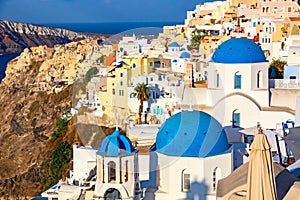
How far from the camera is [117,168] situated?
12672mm

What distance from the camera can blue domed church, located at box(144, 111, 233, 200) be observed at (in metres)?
12.9

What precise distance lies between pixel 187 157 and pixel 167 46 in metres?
23.9

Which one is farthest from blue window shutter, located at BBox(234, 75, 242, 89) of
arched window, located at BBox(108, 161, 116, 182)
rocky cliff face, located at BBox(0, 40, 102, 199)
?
rocky cliff face, located at BBox(0, 40, 102, 199)

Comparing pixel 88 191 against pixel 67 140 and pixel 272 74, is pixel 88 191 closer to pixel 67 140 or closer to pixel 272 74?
pixel 272 74

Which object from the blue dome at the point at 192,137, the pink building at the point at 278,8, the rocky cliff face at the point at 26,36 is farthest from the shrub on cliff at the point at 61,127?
the rocky cliff face at the point at 26,36

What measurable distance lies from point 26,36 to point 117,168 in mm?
165566

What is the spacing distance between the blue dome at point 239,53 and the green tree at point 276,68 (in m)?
6.27

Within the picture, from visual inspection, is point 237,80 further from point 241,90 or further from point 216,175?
point 216,175

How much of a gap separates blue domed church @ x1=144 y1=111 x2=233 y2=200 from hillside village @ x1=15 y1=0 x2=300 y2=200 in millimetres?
23

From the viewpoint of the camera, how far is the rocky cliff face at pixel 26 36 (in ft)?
550

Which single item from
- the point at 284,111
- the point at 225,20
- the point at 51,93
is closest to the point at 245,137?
the point at 284,111

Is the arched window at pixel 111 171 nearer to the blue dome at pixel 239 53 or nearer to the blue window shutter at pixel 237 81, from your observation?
the blue window shutter at pixel 237 81

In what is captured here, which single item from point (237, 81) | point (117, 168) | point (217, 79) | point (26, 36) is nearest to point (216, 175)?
point (117, 168)

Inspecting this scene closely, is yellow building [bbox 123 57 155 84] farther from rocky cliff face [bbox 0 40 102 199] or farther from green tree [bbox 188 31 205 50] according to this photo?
green tree [bbox 188 31 205 50]
